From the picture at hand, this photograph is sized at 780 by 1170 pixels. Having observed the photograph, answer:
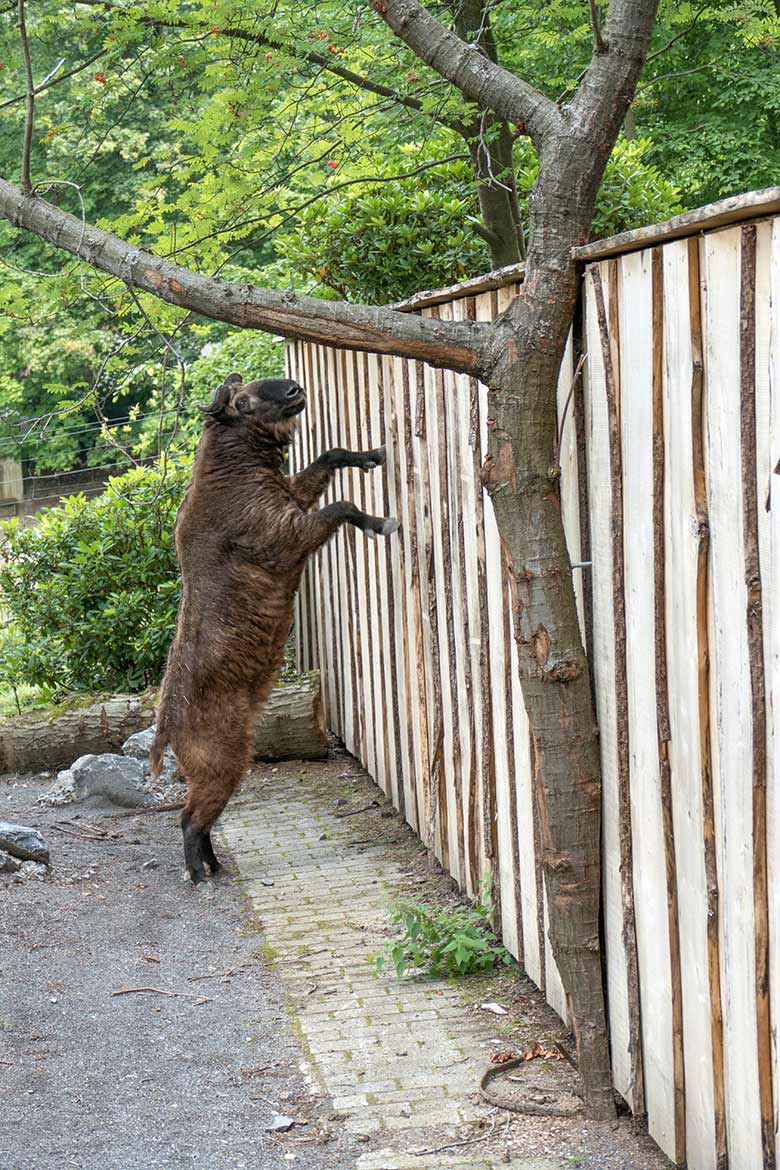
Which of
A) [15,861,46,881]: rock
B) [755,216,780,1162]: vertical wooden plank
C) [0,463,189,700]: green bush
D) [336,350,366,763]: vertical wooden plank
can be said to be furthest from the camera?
[0,463,189,700]: green bush

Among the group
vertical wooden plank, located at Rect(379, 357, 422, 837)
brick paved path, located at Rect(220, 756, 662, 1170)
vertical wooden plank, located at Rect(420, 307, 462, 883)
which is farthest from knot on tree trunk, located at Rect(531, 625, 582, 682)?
vertical wooden plank, located at Rect(379, 357, 422, 837)

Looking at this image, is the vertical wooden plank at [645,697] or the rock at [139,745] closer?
the vertical wooden plank at [645,697]

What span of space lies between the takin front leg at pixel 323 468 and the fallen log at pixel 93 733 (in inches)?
93.9

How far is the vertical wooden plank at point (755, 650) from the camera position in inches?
115

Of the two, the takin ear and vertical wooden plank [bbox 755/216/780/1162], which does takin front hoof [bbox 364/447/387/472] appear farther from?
vertical wooden plank [bbox 755/216/780/1162]

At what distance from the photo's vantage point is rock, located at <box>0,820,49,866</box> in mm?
7262

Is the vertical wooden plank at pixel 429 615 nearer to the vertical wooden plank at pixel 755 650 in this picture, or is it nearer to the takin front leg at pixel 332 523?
the takin front leg at pixel 332 523

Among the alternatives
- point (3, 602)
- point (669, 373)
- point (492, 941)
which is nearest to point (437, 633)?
point (492, 941)

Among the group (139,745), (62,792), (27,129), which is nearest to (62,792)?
(62,792)

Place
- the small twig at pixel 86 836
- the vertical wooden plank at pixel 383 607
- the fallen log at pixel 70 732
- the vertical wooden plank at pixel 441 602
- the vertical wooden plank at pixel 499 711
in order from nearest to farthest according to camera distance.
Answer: the vertical wooden plank at pixel 499 711
the vertical wooden plank at pixel 441 602
the vertical wooden plank at pixel 383 607
the small twig at pixel 86 836
the fallen log at pixel 70 732

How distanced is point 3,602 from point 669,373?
8.87m

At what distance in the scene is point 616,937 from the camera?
4.14m

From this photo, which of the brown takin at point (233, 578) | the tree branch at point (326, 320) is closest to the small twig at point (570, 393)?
the tree branch at point (326, 320)

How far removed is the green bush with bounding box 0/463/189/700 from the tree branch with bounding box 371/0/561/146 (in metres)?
6.20
